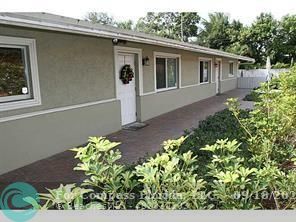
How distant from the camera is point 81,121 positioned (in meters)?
6.44

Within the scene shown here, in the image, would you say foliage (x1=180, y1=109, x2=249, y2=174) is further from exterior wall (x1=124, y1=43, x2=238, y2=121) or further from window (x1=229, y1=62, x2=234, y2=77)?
window (x1=229, y1=62, x2=234, y2=77)

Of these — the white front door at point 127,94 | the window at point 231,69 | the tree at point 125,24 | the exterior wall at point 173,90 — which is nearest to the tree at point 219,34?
the window at point 231,69

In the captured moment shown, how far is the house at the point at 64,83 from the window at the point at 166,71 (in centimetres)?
12

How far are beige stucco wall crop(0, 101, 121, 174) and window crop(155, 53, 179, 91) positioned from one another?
10.3 feet

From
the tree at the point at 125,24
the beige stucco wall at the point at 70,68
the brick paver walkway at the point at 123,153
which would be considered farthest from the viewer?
the tree at the point at 125,24

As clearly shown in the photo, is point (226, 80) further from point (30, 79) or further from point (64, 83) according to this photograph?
point (30, 79)

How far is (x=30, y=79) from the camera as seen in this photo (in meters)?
5.22

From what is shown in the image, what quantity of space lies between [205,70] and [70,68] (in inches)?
435

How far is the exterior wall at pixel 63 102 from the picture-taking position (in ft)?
16.1

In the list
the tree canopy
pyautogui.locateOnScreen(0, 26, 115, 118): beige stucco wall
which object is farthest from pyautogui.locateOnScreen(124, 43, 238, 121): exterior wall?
the tree canopy

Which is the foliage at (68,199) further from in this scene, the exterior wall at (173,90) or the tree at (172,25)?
the tree at (172,25)

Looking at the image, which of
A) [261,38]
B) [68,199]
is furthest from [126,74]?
[261,38]

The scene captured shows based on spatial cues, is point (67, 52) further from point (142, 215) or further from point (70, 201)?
point (142, 215)

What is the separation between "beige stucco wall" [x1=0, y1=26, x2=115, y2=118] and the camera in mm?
5324
